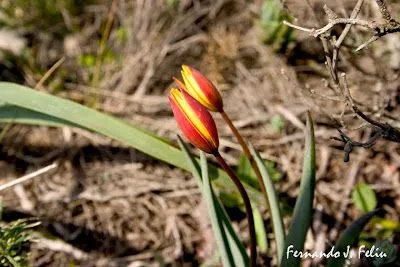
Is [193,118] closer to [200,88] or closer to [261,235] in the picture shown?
[200,88]

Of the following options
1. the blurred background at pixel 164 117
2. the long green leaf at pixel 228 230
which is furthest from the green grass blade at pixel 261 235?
the long green leaf at pixel 228 230

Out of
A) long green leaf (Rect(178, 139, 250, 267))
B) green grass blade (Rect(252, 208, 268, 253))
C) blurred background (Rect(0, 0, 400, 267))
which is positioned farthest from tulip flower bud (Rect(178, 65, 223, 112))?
green grass blade (Rect(252, 208, 268, 253))

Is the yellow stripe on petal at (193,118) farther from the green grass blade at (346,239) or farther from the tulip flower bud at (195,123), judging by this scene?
the green grass blade at (346,239)

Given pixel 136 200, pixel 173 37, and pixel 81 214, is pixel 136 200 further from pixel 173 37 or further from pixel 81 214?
pixel 173 37

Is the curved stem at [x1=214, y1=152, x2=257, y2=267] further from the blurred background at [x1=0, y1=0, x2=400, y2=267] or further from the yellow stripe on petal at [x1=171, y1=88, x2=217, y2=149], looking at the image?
the blurred background at [x1=0, y1=0, x2=400, y2=267]

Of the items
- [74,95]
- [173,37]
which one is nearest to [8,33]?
[74,95]
